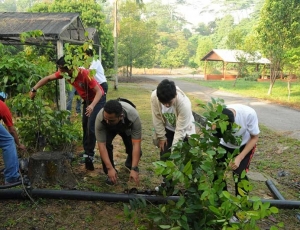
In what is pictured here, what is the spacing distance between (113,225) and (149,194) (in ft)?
1.68

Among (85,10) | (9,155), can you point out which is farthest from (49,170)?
(85,10)

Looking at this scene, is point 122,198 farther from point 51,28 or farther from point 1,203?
point 51,28

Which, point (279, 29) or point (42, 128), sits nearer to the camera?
point (42, 128)

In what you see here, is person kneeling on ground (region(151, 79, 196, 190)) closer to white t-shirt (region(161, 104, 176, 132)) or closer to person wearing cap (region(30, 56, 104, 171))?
white t-shirt (region(161, 104, 176, 132))

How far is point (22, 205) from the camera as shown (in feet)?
10.4

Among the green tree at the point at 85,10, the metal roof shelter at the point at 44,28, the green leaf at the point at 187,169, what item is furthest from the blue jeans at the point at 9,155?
the green tree at the point at 85,10

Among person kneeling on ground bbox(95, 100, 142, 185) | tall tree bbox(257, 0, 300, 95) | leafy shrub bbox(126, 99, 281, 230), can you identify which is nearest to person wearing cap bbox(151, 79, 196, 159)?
person kneeling on ground bbox(95, 100, 142, 185)

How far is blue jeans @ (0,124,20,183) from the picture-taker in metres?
3.31

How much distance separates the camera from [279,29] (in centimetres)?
1531

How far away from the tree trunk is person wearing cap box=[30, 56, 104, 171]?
58 centimetres

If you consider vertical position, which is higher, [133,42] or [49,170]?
[133,42]

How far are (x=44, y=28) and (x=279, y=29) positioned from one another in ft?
40.5

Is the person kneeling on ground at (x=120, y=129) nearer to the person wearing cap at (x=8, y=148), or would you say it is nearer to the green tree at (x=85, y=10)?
the person wearing cap at (x=8, y=148)

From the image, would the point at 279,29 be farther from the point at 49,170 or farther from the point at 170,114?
the point at 49,170
